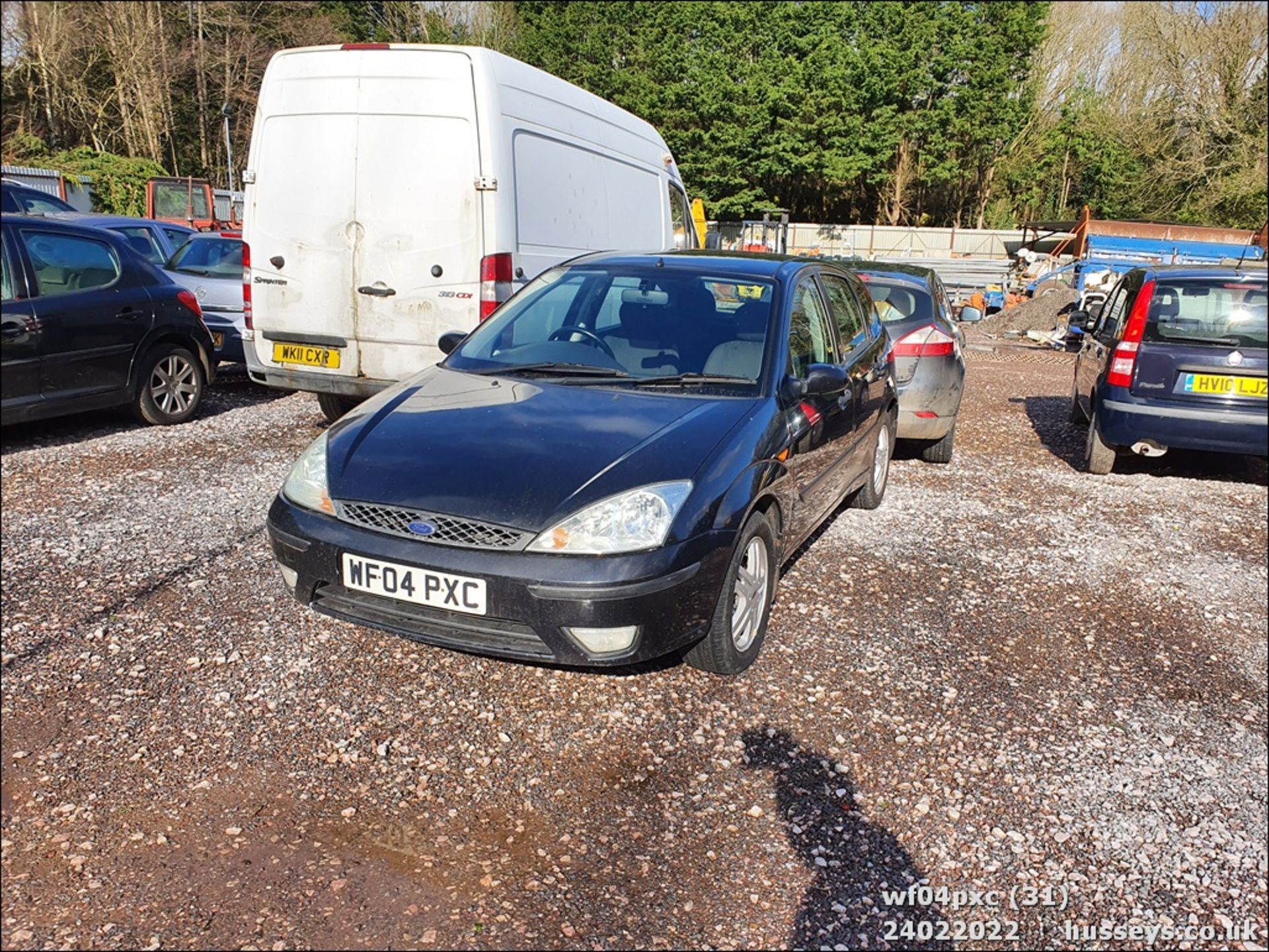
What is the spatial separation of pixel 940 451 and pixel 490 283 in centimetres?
366

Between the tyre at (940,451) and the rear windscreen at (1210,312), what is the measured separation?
12.2 feet

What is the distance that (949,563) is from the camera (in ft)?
15.8

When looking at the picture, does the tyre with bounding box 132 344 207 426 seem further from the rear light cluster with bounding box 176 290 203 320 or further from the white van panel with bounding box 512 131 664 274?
the white van panel with bounding box 512 131 664 274

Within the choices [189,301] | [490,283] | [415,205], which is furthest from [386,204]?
[189,301]

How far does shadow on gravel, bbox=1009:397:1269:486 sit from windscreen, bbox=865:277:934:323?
170cm

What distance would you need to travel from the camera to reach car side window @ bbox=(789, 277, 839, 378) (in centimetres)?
401

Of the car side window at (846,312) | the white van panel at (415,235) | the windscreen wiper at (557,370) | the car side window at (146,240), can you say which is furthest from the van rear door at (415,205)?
the car side window at (146,240)

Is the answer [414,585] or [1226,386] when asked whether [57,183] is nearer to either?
[414,585]

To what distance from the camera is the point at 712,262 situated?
4.40 meters

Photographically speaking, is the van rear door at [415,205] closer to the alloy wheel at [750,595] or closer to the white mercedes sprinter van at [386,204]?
the white mercedes sprinter van at [386,204]

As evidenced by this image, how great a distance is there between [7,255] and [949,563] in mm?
5714

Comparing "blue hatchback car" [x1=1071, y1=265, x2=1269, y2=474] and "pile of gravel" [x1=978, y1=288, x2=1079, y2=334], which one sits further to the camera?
"pile of gravel" [x1=978, y1=288, x2=1079, y2=334]

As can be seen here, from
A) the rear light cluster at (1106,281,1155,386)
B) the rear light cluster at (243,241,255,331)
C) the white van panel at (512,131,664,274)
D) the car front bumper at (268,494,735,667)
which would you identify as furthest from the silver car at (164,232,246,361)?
the rear light cluster at (1106,281,1155,386)

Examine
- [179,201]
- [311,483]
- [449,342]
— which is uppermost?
[179,201]
